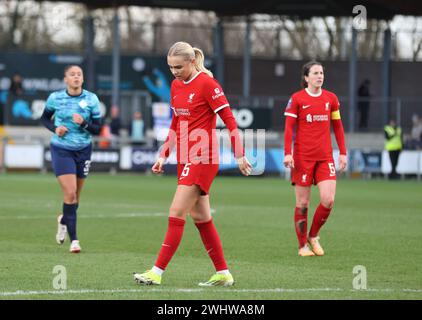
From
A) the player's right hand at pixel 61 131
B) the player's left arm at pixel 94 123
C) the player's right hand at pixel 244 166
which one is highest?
the player's left arm at pixel 94 123

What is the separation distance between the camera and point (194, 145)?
969cm

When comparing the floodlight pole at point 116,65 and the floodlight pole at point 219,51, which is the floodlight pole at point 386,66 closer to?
the floodlight pole at point 219,51

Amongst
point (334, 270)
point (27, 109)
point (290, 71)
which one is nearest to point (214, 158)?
point (334, 270)

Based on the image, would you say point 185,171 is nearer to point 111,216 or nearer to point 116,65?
point 111,216

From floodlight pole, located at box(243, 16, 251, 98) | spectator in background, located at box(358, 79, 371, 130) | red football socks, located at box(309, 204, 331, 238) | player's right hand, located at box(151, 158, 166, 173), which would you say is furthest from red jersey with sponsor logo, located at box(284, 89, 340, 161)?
floodlight pole, located at box(243, 16, 251, 98)

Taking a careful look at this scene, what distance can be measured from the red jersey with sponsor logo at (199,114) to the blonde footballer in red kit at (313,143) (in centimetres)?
321

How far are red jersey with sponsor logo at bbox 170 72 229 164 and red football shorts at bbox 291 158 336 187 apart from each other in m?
3.34

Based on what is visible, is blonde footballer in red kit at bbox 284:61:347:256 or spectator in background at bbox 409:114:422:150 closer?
blonde footballer in red kit at bbox 284:61:347:256

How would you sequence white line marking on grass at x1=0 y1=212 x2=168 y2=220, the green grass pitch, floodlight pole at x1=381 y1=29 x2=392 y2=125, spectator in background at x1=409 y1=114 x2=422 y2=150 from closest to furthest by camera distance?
the green grass pitch
white line marking on grass at x1=0 y1=212 x2=168 y2=220
spectator in background at x1=409 y1=114 x2=422 y2=150
floodlight pole at x1=381 y1=29 x2=392 y2=125

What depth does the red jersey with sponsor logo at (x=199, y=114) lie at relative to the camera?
962 cm

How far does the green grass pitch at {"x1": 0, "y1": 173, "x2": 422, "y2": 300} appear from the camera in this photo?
9328 mm

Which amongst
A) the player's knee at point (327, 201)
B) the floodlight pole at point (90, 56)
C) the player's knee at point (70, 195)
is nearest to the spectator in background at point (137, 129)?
the floodlight pole at point (90, 56)

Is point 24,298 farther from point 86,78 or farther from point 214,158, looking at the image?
point 86,78

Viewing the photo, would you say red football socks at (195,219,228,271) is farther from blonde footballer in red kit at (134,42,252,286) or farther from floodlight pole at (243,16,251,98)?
floodlight pole at (243,16,251,98)
